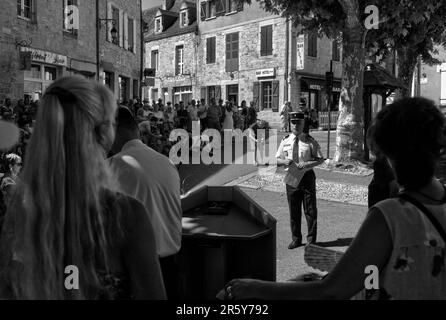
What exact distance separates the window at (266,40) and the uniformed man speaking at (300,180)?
23.6 meters

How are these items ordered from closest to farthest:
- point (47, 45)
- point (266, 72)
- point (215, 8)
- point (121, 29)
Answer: point (47, 45) → point (121, 29) → point (266, 72) → point (215, 8)

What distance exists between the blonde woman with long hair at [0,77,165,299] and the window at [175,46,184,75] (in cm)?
3466

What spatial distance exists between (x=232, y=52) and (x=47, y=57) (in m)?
17.2

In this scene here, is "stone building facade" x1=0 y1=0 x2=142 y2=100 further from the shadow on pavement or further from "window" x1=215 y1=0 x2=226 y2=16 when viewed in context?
"window" x1=215 y1=0 x2=226 y2=16

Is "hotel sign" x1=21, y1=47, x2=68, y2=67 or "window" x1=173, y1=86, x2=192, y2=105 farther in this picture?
"window" x1=173, y1=86, x2=192, y2=105

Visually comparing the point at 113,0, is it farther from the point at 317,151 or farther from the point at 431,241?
the point at 431,241

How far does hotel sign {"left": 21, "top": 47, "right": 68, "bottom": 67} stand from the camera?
50.2 feet

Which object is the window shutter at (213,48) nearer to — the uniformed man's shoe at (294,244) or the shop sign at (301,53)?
the shop sign at (301,53)

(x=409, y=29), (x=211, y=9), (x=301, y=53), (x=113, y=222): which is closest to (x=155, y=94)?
(x=211, y=9)

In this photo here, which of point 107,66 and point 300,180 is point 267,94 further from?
point 300,180

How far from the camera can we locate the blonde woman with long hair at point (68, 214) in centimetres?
147

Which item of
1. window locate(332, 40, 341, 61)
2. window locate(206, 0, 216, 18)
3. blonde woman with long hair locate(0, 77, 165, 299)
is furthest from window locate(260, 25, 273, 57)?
blonde woman with long hair locate(0, 77, 165, 299)

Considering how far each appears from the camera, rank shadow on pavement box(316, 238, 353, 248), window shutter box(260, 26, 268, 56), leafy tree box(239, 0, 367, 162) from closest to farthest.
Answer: shadow on pavement box(316, 238, 353, 248), leafy tree box(239, 0, 367, 162), window shutter box(260, 26, 268, 56)

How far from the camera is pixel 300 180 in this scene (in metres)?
6.58
